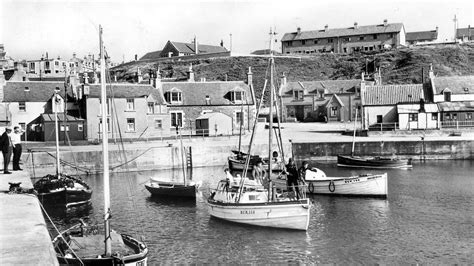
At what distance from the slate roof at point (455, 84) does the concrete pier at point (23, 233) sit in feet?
182

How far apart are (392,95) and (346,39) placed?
6414 cm

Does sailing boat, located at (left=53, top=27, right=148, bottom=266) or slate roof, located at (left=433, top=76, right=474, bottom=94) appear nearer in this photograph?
sailing boat, located at (left=53, top=27, right=148, bottom=266)

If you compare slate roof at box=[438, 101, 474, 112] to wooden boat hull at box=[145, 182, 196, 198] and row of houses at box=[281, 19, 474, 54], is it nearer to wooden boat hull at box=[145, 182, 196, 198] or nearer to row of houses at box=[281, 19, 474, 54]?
wooden boat hull at box=[145, 182, 196, 198]

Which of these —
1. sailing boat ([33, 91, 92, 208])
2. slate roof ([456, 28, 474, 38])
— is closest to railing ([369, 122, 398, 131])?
sailing boat ([33, 91, 92, 208])

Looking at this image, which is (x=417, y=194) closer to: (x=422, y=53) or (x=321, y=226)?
(x=321, y=226)

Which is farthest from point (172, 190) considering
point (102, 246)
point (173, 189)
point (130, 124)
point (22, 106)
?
point (22, 106)

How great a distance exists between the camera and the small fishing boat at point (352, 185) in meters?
34.7

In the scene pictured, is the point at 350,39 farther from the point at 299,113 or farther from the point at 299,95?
the point at 299,113

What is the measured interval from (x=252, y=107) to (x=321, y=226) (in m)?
43.7

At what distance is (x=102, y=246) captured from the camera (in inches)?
675

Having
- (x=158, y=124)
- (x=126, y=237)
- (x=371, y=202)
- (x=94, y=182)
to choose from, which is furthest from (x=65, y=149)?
(x=126, y=237)

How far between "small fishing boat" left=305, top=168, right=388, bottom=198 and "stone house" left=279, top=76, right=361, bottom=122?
45540 millimetres

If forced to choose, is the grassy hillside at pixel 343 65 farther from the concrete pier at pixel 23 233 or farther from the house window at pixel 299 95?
the concrete pier at pixel 23 233

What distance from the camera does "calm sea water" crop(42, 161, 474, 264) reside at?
22.1 m
